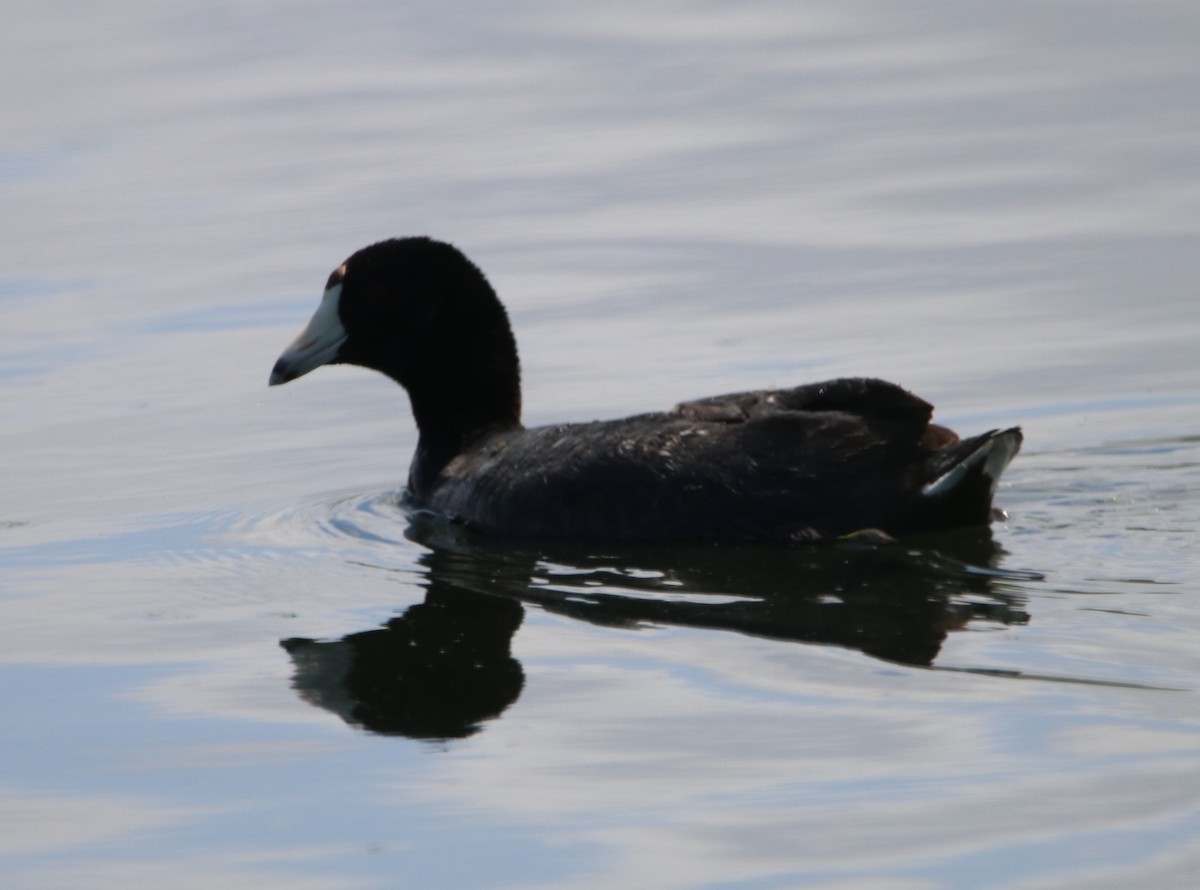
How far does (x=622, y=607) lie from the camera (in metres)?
6.10

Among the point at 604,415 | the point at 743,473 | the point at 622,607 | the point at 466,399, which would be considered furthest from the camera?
the point at 604,415

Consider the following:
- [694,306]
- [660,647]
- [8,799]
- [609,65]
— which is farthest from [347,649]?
[609,65]

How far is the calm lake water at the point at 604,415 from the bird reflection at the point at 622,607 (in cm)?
2

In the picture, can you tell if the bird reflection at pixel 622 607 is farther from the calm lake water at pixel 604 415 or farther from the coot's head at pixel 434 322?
the coot's head at pixel 434 322

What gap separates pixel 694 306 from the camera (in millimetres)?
10055

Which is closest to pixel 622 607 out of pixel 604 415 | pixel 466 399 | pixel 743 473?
pixel 743 473

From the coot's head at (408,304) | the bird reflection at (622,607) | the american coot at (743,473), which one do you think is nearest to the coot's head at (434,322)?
the coot's head at (408,304)

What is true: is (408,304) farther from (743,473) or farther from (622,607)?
(622,607)

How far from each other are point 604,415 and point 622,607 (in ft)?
8.70

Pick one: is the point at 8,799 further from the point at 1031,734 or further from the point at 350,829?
the point at 1031,734

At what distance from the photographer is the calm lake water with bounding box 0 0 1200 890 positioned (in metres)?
4.41

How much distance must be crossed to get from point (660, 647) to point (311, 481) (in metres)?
2.82

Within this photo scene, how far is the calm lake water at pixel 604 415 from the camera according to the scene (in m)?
4.41

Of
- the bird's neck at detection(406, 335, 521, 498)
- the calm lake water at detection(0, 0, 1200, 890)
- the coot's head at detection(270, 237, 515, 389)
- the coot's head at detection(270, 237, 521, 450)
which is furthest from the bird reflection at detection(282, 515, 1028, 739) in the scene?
the coot's head at detection(270, 237, 515, 389)
